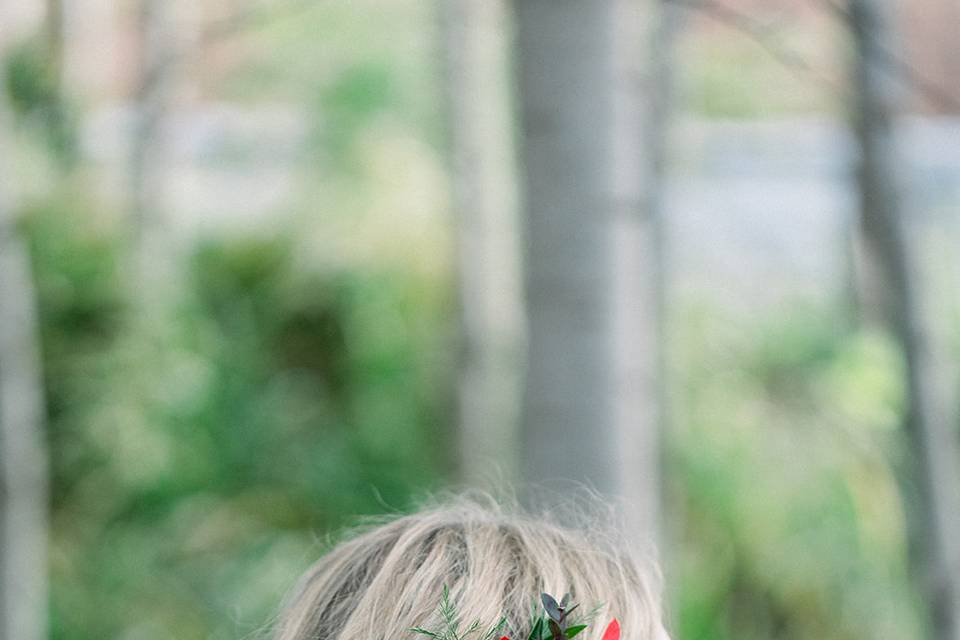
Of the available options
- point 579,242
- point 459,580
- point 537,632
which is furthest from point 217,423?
point 537,632

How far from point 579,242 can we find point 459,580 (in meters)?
0.88

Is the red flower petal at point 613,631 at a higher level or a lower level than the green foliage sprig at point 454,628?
higher

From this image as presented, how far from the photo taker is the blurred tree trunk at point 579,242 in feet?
6.84

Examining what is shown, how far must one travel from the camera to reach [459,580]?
4.34 feet

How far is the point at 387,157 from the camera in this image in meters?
7.45

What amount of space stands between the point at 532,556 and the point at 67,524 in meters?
4.59

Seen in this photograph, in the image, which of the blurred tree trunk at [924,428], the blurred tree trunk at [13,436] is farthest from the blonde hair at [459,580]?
the blurred tree trunk at [13,436]

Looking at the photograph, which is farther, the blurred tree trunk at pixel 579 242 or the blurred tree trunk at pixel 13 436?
the blurred tree trunk at pixel 13 436

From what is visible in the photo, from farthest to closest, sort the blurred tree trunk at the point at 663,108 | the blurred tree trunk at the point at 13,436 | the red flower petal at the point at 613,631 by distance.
Result: 1. the blurred tree trunk at the point at 663,108
2. the blurred tree trunk at the point at 13,436
3. the red flower petal at the point at 613,631

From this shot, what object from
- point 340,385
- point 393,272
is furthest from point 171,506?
point 393,272

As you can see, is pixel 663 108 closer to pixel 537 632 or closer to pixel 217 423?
pixel 217 423

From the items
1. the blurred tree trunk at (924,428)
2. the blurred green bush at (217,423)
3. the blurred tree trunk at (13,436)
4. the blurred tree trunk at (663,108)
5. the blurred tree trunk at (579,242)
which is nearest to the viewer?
the blurred tree trunk at (579,242)

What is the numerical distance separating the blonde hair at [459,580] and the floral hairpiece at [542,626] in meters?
0.01

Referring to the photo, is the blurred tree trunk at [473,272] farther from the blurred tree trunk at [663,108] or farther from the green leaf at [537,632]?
the green leaf at [537,632]
